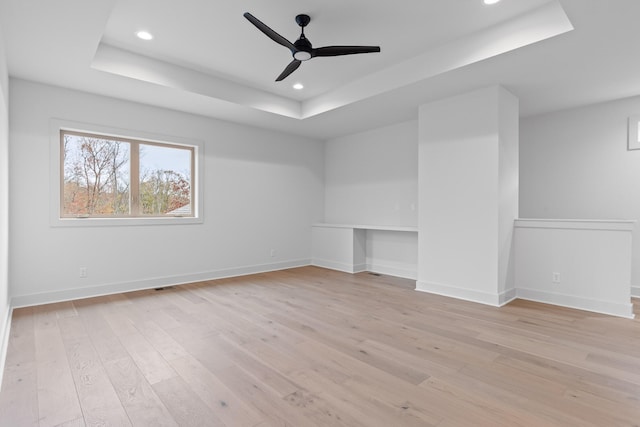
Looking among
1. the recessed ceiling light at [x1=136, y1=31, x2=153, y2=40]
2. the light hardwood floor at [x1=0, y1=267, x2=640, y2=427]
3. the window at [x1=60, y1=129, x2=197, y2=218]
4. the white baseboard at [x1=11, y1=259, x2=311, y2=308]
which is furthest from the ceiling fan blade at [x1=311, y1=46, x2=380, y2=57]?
the white baseboard at [x1=11, y1=259, x2=311, y2=308]

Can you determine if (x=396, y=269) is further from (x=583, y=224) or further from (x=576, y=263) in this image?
(x=583, y=224)

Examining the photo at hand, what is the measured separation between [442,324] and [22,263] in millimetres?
4545

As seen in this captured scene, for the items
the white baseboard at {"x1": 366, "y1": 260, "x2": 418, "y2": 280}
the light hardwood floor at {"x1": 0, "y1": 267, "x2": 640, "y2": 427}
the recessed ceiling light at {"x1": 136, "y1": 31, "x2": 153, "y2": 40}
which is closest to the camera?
the light hardwood floor at {"x1": 0, "y1": 267, "x2": 640, "y2": 427}

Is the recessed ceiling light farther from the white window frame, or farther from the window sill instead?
the window sill

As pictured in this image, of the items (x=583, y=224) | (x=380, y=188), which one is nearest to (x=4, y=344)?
(x=380, y=188)

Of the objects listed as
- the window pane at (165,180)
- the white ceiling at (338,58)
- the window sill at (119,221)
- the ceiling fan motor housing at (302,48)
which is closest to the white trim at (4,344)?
the window sill at (119,221)

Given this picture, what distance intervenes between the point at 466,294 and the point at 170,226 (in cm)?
410

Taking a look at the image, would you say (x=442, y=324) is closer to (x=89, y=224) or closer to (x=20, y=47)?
(x=89, y=224)

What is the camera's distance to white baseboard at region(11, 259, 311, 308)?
3715 millimetres

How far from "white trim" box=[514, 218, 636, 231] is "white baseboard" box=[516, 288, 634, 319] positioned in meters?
0.78

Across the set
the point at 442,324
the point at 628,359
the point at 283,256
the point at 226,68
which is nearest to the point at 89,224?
the point at 226,68

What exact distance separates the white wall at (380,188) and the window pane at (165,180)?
9.12 ft

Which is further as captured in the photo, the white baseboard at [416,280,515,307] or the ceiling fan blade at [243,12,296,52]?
the white baseboard at [416,280,515,307]

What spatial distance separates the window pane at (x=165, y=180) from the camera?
15.4 ft
